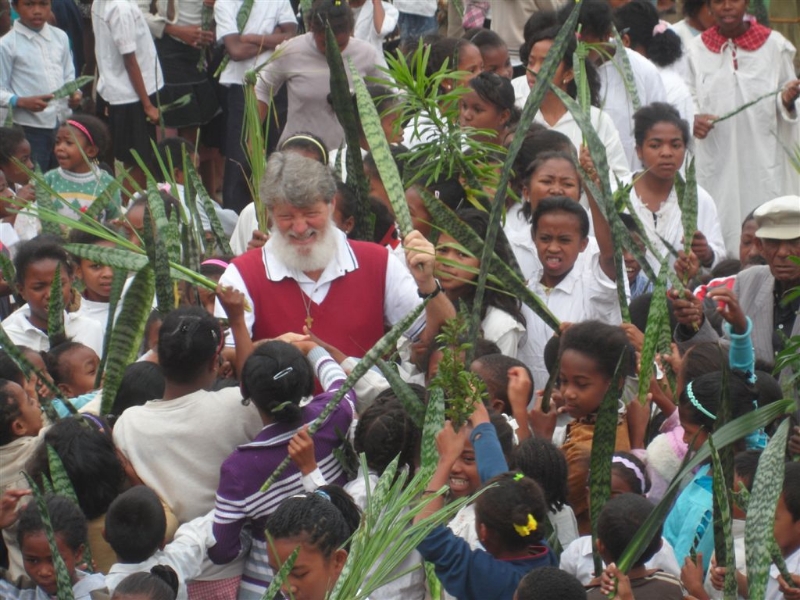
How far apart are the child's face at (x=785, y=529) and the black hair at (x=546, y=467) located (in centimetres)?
60

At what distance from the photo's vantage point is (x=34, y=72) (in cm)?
912

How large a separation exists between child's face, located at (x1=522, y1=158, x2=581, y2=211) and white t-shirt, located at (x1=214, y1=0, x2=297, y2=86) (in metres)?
3.62

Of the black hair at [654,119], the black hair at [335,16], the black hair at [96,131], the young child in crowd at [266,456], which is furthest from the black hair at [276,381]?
the black hair at [96,131]

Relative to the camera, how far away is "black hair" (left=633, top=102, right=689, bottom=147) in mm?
6715

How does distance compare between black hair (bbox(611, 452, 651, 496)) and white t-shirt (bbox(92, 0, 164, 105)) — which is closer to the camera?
black hair (bbox(611, 452, 651, 496))

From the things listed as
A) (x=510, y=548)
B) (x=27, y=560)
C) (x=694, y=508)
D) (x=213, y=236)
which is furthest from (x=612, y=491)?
(x=213, y=236)

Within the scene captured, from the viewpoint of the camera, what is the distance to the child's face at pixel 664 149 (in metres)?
6.65

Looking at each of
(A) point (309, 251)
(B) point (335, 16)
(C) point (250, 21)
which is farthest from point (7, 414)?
(C) point (250, 21)

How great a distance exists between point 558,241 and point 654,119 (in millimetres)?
1470

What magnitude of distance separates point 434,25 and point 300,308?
235 inches

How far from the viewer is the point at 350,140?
5680 mm

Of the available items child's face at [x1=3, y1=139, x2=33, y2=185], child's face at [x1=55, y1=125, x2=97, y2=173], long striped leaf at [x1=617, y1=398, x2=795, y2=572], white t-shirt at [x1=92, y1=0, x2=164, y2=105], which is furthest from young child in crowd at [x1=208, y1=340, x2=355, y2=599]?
white t-shirt at [x1=92, y1=0, x2=164, y2=105]

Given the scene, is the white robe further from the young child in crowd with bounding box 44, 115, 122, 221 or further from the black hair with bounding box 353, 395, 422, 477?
the black hair with bounding box 353, 395, 422, 477

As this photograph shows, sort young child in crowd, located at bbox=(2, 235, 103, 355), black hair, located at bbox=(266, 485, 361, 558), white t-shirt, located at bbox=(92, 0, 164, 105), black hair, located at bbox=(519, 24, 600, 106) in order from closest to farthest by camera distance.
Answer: black hair, located at bbox=(266, 485, 361, 558) → young child in crowd, located at bbox=(2, 235, 103, 355) → black hair, located at bbox=(519, 24, 600, 106) → white t-shirt, located at bbox=(92, 0, 164, 105)
